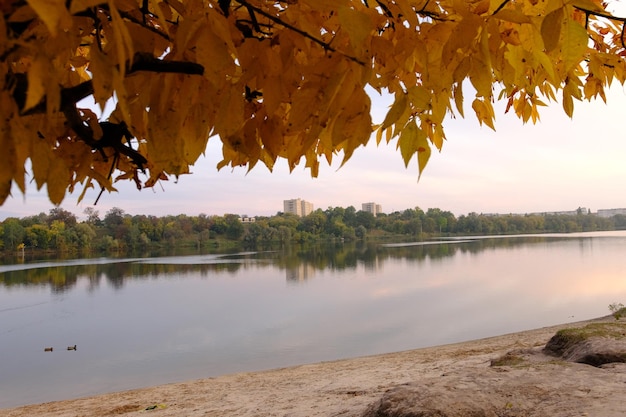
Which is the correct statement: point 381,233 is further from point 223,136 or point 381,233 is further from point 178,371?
point 223,136

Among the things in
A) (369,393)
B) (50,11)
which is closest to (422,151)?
(50,11)

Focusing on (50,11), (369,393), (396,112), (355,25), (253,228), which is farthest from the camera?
(253,228)

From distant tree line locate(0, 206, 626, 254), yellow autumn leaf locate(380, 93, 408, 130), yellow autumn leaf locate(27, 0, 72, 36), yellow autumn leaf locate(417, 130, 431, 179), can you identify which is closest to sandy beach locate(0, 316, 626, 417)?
yellow autumn leaf locate(417, 130, 431, 179)

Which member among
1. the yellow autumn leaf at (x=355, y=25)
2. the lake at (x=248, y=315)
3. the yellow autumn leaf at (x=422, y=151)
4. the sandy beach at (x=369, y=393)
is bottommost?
the lake at (x=248, y=315)

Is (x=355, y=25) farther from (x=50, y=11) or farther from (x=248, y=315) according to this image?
(x=248, y=315)

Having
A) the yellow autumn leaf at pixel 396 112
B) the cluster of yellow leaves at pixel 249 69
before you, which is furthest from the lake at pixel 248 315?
the yellow autumn leaf at pixel 396 112

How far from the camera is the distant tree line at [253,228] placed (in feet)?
163

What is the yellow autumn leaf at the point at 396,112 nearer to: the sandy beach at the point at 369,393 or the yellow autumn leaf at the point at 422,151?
the yellow autumn leaf at the point at 422,151

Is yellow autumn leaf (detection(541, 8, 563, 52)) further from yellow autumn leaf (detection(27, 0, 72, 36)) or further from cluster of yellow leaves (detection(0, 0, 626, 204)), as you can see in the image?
yellow autumn leaf (detection(27, 0, 72, 36))

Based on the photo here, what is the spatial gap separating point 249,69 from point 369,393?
399 cm

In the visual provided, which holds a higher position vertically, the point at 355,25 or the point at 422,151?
the point at 355,25

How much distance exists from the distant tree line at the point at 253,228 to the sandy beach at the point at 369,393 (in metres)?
42.7

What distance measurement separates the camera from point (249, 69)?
67 cm

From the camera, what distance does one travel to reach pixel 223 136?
65 cm
